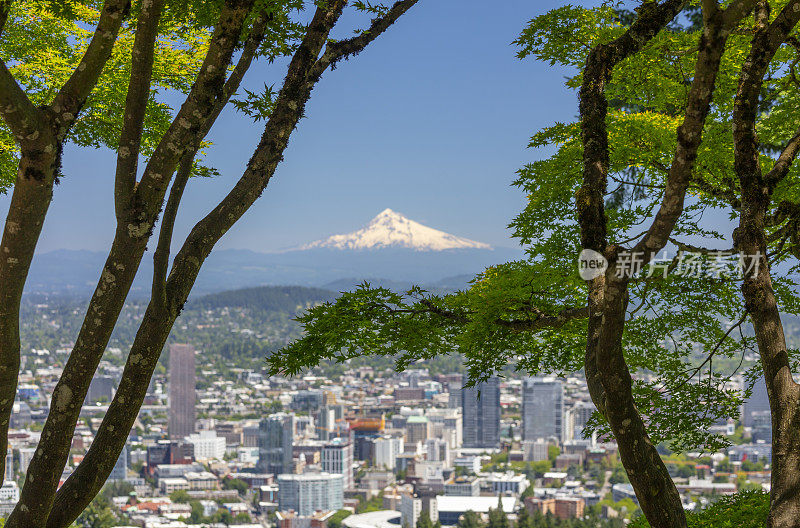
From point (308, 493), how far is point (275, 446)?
8.47 metres

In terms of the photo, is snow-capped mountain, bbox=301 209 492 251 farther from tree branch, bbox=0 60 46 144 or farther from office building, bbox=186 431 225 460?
tree branch, bbox=0 60 46 144

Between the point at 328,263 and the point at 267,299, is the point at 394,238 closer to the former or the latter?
the point at 328,263

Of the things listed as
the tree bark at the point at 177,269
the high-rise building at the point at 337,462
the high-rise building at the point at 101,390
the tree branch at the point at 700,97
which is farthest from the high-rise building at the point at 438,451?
the tree branch at the point at 700,97

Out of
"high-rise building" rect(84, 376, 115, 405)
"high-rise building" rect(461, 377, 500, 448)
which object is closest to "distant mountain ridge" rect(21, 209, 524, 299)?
"high-rise building" rect(84, 376, 115, 405)

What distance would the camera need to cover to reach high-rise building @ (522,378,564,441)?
51.2 meters

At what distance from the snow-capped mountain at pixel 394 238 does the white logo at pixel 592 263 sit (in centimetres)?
14747

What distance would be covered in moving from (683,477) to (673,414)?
3605 centimetres

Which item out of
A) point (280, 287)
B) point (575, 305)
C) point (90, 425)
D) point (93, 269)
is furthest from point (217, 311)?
point (575, 305)

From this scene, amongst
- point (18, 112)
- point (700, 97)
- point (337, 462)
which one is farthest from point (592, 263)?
point (337, 462)

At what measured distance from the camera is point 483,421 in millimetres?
54719

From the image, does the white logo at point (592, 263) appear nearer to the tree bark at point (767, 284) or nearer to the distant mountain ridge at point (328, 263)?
the tree bark at point (767, 284)

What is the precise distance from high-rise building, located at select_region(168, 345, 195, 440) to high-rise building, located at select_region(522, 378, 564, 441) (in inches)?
904

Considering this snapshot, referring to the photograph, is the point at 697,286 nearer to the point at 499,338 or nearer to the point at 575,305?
the point at 575,305

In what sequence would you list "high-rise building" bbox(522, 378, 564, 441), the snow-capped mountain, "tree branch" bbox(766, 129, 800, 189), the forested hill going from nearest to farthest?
"tree branch" bbox(766, 129, 800, 189), "high-rise building" bbox(522, 378, 564, 441), the forested hill, the snow-capped mountain
